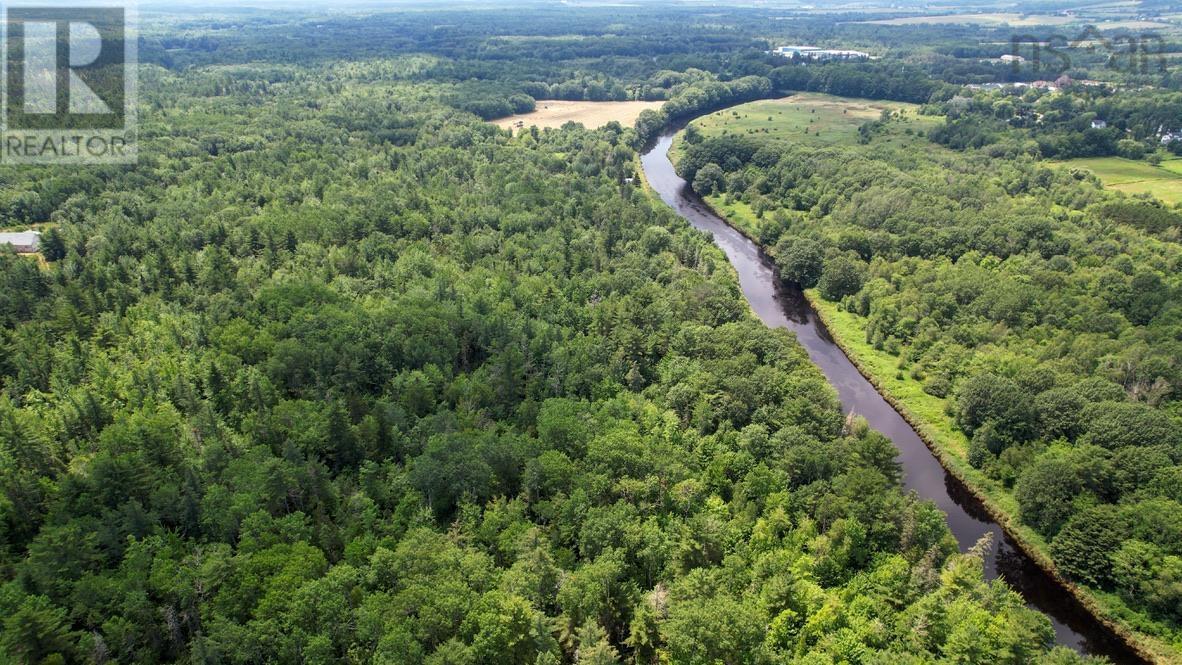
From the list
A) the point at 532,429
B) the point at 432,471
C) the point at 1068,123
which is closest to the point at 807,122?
the point at 1068,123

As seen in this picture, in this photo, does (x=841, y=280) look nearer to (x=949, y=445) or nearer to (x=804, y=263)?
(x=804, y=263)

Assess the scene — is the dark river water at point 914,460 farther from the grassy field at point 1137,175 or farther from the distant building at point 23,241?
the distant building at point 23,241

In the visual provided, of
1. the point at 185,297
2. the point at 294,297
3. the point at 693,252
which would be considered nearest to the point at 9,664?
the point at 294,297

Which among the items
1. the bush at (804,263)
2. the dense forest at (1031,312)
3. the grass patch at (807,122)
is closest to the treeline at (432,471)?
the dense forest at (1031,312)

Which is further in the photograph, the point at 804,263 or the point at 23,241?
the point at 804,263

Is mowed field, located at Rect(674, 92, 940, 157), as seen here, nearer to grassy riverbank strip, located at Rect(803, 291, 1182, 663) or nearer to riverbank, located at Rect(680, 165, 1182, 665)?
riverbank, located at Rect(680, 165, 1182, 665)
